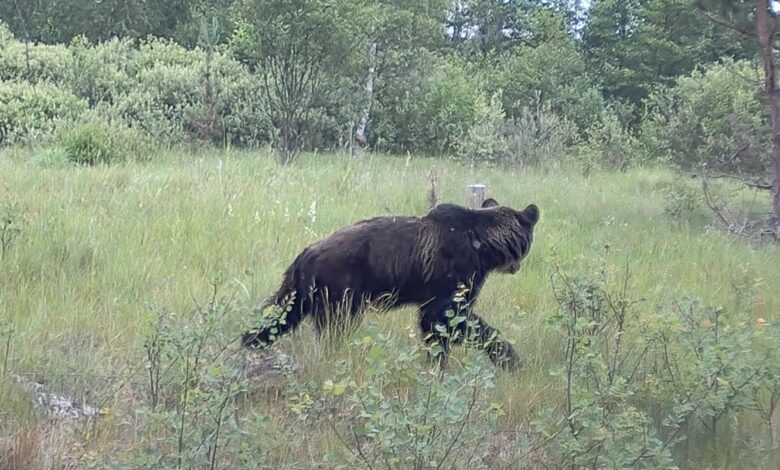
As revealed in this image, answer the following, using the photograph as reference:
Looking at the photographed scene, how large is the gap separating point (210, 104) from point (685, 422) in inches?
665

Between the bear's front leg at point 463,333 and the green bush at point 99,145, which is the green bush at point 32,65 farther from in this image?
the bear's front leg at point 463,333

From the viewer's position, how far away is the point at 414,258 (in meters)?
5.87

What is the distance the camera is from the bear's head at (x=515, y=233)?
6.37 meters

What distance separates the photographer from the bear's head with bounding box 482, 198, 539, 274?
6.37 metres

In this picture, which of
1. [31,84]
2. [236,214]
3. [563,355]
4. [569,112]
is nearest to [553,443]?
[563,355]

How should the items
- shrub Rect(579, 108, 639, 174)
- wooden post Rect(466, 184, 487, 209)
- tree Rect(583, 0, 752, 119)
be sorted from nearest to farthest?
wooden post Rect(466, 184, 487, 209)
shrub Rect(579, 108, 639, 174)
tree Rect(583, 0, 752, 119)

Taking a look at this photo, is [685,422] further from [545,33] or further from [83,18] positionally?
[545,33]

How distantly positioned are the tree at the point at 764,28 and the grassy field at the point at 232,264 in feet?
3.62

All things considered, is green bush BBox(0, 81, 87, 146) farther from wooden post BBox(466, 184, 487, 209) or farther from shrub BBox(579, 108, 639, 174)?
shrub BBox(579, 108, 639, 174)

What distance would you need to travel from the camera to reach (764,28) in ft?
34.1

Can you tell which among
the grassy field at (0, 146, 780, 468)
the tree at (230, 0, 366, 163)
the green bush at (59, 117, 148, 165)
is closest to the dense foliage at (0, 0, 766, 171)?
the tree at (230, 0, 366, 163)

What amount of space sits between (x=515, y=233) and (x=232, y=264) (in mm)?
2477

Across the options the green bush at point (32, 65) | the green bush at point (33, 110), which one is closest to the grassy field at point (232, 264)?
the green bush at point (33, 110)

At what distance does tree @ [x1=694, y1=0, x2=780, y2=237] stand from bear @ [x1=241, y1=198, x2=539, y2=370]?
5498mm
